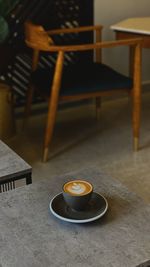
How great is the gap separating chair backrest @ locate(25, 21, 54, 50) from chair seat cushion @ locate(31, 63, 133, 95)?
22 centimetres

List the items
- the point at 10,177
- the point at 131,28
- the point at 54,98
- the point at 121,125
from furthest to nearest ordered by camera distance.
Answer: the point at 121,125, the point at 131,28, the point at 54,98, the point at 10,177

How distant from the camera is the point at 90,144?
251 centimetres

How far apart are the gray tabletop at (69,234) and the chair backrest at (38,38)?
3.64 ft

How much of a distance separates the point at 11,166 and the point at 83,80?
1.05 m

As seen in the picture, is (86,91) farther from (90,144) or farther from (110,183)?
(110,183)

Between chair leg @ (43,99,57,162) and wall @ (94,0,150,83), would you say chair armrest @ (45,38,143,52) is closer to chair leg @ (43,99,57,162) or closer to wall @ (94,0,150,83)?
chair leg @ (43,99,57,162)

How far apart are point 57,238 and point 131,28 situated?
1.85m

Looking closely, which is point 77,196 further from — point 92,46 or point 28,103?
point 28,103

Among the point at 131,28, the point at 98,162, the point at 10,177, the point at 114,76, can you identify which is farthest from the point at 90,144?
the point at 10,177

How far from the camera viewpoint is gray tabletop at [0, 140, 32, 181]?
1.36 m

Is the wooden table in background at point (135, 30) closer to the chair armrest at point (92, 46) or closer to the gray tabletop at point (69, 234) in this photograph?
the chair armrest at point (92, 46)


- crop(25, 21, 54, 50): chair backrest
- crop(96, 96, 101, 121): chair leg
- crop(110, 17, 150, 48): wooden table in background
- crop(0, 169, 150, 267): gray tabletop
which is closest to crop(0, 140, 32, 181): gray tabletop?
crop(0, 169, 150, 267): gray tabletop

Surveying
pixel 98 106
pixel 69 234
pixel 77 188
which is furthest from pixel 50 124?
pixel 69 234

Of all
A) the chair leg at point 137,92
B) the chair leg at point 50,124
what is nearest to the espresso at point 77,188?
the chair leg at point 50,124
